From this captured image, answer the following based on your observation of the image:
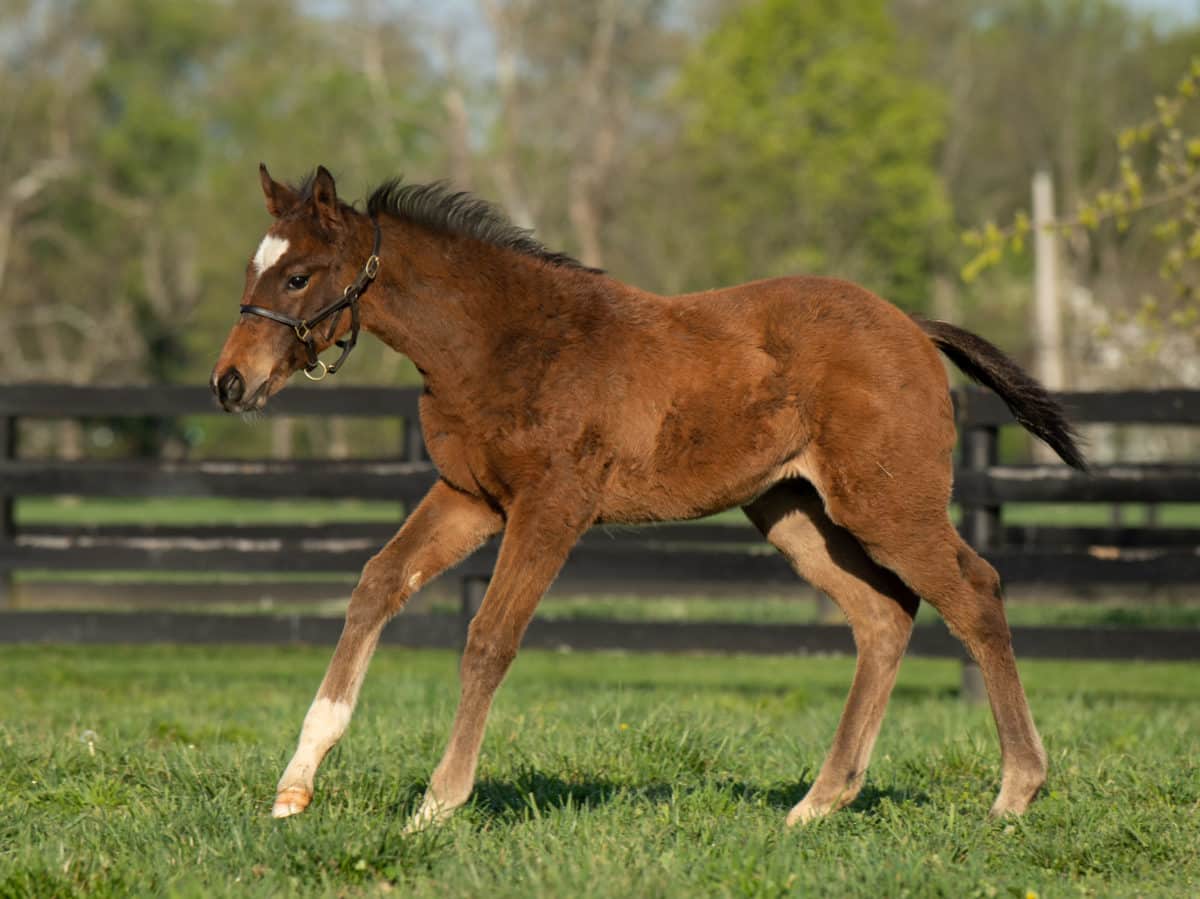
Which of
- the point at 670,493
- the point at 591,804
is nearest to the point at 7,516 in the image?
the point at 591,804

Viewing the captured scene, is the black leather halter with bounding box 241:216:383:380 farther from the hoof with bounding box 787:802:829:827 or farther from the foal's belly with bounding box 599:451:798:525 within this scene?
the hoof with bounding box 787:802:829:827

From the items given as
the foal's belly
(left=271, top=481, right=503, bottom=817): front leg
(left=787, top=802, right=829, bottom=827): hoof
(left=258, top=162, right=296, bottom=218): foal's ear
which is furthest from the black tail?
(left=258, top=162, right=296, bottom=218): foal's ear

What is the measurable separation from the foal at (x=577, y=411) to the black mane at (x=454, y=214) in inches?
0.4

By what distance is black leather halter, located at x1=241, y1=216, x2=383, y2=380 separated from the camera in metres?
5.15

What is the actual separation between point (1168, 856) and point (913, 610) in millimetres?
1390

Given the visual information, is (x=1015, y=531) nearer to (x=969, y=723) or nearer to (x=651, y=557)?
(x=651, y=557)

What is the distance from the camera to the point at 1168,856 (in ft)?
15.6

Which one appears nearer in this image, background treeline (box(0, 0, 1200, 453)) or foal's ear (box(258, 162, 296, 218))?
foal's ear (box(258, 162, 296, 218))

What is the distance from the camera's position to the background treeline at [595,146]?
37906 mm

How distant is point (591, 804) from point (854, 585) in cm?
128

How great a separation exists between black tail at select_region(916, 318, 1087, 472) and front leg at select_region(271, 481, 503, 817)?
1.90m

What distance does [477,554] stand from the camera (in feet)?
30.1

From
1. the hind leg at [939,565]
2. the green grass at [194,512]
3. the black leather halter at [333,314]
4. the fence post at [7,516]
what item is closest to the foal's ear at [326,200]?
the black leather halter at [333,314]

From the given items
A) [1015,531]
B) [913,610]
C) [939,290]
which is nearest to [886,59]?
[939,290]
